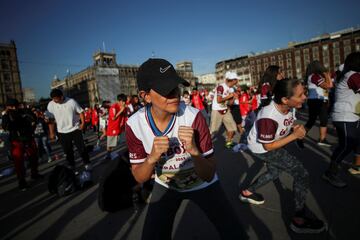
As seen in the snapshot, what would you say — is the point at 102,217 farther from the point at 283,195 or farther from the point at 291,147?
the point at 291,147

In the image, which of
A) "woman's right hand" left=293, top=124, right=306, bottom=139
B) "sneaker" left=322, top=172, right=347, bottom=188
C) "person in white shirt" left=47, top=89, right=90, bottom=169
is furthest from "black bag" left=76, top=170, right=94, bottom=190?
"sneaker" left=322, top=172, right=347, bottom=188

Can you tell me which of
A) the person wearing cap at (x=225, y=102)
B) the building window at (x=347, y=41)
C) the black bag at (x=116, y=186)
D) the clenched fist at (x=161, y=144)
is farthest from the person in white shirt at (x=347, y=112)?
the building window at (x=347, y=41)

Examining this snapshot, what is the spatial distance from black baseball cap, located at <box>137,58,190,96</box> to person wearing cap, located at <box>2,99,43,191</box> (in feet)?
16.5

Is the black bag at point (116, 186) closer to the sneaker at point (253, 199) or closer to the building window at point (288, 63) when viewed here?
the sneaker at point (253, 199)

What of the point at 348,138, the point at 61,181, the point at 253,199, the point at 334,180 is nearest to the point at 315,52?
the point at 348,138

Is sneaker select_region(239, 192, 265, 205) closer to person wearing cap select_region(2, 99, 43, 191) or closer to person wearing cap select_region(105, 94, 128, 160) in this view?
person wearing cap select_region(105, 94, 128, 160)

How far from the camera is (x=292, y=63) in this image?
84062 millimetres

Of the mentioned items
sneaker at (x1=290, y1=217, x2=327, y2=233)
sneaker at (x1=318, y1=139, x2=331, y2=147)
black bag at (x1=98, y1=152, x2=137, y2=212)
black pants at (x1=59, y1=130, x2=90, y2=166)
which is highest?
black pants at (x1=59, y1=130, x2=90, y2=166)

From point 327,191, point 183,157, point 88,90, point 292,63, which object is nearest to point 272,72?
point 327,191

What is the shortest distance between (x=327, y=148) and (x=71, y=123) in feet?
20.1

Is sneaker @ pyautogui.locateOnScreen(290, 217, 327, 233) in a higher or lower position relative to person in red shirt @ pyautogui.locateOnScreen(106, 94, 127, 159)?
lower

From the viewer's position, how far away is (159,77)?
4.76 feet

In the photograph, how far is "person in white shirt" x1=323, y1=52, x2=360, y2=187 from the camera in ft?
10.7

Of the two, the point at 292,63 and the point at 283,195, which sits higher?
the point at 292,63
